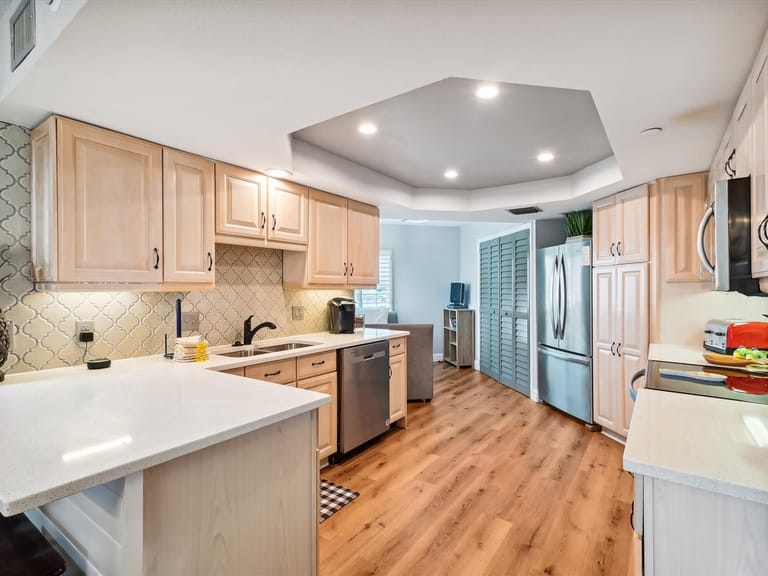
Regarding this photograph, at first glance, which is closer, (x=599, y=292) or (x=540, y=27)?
(x=540, y=27)

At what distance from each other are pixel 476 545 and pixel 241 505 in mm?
1388

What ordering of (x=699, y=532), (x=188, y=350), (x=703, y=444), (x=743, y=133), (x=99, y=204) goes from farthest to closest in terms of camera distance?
(x=188, y=350) → (x=99, y=204) → (x=743, y=133) → (x=703, y=444) → (x=699, y=532)

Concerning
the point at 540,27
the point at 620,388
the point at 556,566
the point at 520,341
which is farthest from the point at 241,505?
the point at 520,341

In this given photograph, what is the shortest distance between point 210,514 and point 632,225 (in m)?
3.48

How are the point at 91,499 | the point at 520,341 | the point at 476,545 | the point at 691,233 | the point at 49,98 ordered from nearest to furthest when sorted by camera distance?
the point at 91,499, the point at 49,98, the point at 476,545, the point at 691,233, the point at 520,341

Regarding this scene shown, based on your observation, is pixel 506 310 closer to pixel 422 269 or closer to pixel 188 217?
pixel 422 269

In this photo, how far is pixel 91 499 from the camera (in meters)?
1.04

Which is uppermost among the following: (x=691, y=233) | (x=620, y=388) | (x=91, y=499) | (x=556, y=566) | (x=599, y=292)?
(x=691, y=233)

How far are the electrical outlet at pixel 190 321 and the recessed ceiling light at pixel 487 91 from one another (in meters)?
2.20

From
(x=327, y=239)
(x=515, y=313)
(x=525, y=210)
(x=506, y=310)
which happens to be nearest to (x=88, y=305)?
(x=327, y=239)

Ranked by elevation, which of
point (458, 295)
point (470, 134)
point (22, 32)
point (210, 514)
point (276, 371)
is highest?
point (470, 134)

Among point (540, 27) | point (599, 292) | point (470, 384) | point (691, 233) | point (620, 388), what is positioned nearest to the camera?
point (540, 27)

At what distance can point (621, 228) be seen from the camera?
3332 mm

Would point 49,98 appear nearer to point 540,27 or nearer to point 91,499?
point 91,499
